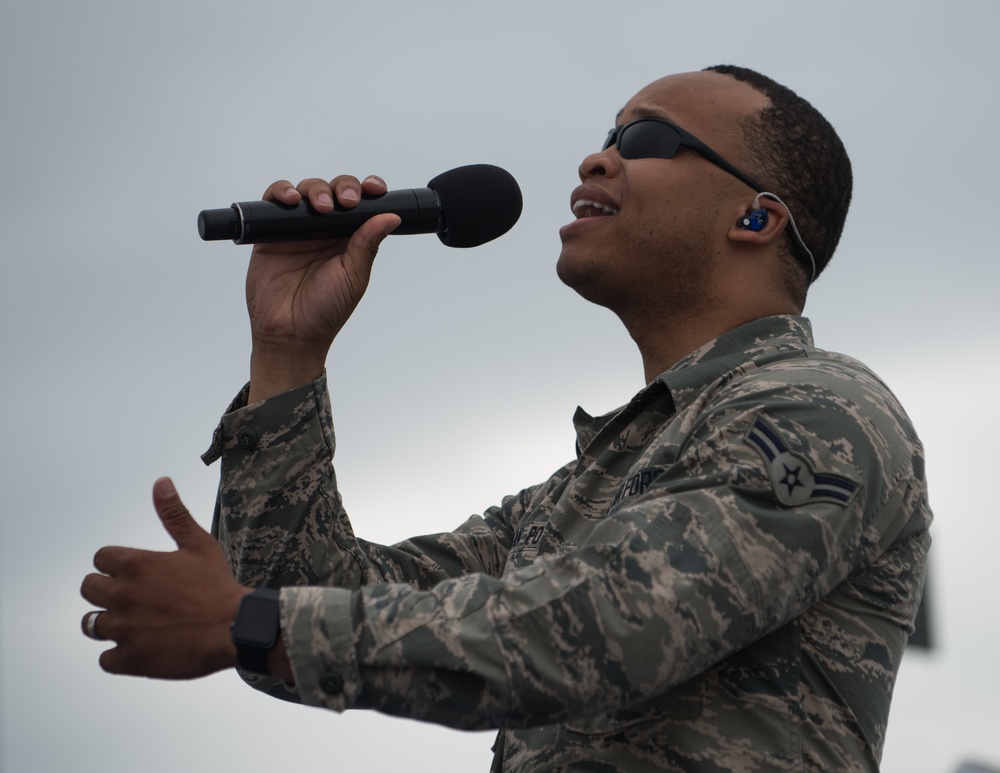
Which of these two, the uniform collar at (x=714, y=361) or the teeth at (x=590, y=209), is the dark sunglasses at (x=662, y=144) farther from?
the uniform collar at (x=714, y=361)

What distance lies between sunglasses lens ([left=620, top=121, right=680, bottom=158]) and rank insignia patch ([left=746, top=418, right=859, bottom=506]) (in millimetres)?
1495

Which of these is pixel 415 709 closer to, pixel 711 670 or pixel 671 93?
pixel 711 670

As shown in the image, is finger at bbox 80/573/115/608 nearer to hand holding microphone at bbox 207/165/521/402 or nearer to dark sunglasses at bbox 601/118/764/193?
hand holding microphone at bbox 207/165/521/402

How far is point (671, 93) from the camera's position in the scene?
3.99 meters

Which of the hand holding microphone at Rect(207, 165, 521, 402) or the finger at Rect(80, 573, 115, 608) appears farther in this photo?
the hand holding microphone at Rect(207, 165, 521, 402)

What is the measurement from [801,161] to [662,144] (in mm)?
Answer: 442

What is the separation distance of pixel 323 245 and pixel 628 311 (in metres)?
0.87

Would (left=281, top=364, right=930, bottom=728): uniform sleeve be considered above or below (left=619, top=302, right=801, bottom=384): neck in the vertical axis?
below

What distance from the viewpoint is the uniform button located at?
3.37 meters

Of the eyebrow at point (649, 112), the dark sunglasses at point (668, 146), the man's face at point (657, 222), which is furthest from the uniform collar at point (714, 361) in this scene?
the eyebrow at point (649, 112)

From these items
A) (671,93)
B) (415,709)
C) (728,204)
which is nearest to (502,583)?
(415,709)

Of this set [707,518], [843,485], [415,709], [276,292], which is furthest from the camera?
[276,292]

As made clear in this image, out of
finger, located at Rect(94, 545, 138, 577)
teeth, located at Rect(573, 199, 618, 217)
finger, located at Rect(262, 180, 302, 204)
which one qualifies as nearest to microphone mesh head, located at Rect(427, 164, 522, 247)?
teeth, located at Rect(573, 199, 618, 217)

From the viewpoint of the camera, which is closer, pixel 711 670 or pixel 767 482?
pixel 767 482
